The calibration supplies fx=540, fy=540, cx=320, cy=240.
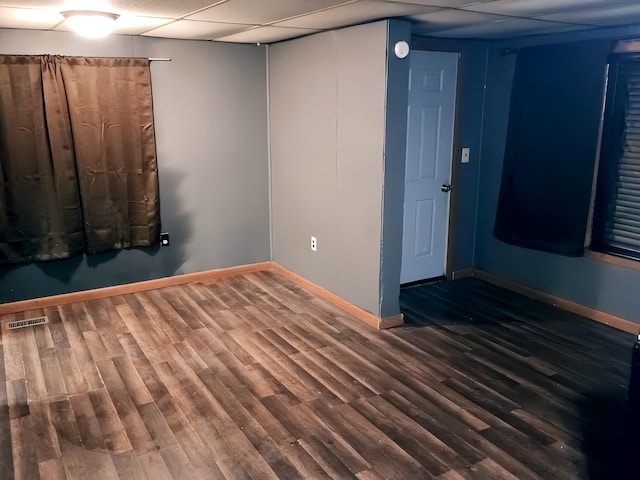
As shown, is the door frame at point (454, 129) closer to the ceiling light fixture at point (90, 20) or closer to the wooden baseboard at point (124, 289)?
the wooden baseboard at point (124, 289)

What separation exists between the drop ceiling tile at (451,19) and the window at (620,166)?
107cm

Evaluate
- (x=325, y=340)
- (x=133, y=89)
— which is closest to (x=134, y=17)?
(x=133, y=89)

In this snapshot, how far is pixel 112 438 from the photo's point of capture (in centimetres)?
271

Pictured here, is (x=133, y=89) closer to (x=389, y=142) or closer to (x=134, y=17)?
(x=134, y=17)

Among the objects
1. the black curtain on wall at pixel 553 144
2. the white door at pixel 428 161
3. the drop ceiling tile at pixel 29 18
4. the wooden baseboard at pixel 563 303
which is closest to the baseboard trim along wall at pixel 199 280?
the white door at pixel 428 161

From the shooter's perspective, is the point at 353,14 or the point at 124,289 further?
the point at 124,289

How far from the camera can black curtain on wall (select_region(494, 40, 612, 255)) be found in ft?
13.3

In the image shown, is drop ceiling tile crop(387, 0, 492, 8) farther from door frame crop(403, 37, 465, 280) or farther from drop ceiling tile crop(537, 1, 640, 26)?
door frame crop(403, 37, 465, 280)

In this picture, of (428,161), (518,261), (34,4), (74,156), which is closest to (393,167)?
(428,161)

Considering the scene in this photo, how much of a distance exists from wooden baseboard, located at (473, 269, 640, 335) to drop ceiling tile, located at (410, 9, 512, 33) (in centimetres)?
230

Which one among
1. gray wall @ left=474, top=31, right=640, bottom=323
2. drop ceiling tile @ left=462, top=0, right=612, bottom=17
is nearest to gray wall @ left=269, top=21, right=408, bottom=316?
drop ceiling tile @ left=462, top=0, right=612, bottom=17

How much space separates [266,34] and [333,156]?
110 centimetres

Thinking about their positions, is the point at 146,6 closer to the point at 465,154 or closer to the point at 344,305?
the point at 344,305

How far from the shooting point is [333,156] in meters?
4.30
